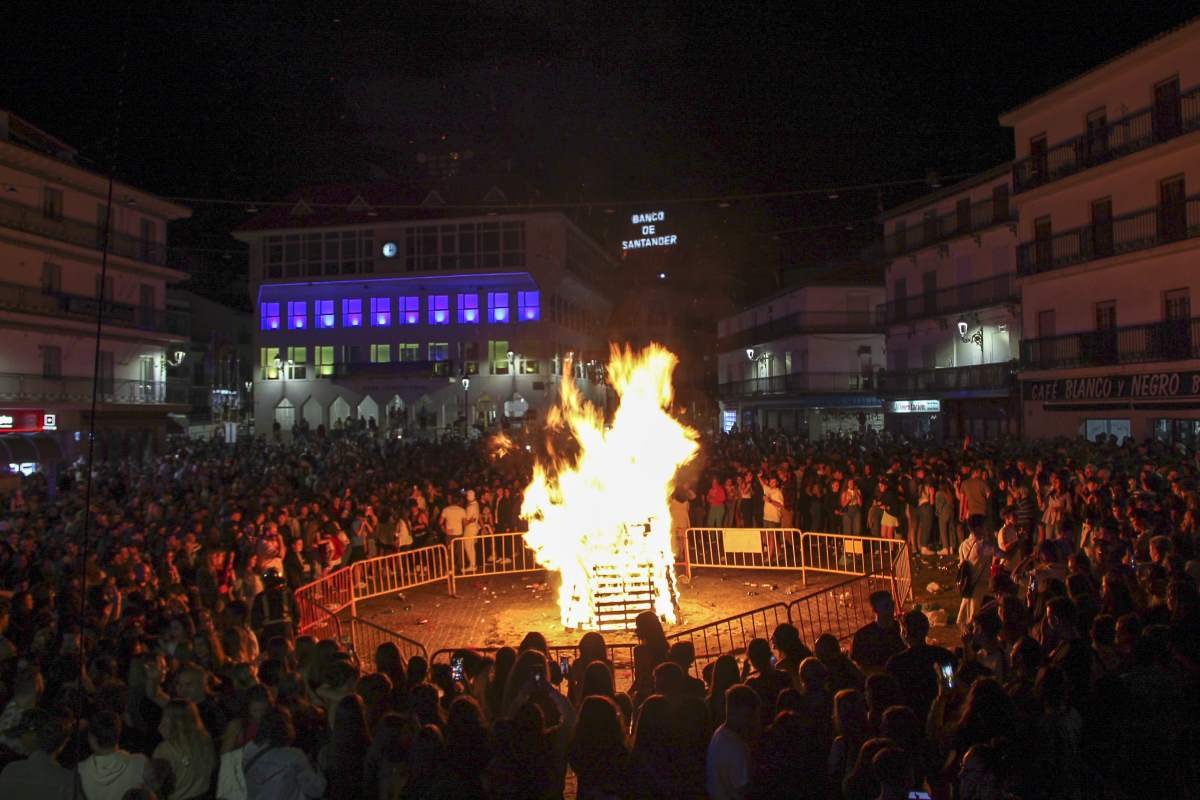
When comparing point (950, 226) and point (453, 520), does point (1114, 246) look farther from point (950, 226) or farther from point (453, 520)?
point (453, 520)

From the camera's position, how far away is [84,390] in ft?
117

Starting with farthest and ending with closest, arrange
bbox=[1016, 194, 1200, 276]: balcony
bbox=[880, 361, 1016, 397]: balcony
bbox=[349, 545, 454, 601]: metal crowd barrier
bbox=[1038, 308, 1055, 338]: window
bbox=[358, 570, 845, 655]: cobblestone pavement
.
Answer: bbox=[880, 361, 1016, 397]: balcony < bbox=[1038, 308, 1055, 338]: window < bbox=[1016, 194, 1200, 276]: balcony < bbox=[349, 545, 454, 601]: metal crowd barrier < bbox=[358, 570, 845, 655]: cobblestone pavement

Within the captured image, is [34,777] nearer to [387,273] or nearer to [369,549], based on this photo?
[369,549]

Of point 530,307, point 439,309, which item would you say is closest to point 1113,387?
point 530,307

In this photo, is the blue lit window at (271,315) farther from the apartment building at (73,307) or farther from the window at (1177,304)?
the window at (1177,304)

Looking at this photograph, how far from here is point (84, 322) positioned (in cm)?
3547

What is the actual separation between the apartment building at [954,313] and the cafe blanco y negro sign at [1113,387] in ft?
13.9

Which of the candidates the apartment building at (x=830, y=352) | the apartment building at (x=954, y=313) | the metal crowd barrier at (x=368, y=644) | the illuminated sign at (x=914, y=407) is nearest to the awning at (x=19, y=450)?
the metal crowd barrier at (x=368, y=644)

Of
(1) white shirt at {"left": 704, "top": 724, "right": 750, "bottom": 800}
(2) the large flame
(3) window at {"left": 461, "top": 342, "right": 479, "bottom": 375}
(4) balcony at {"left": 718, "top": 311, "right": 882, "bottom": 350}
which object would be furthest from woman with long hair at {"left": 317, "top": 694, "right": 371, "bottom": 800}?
(4) balcony at {"left": 718, "top": 311, "right": 882, "bottom": 350}

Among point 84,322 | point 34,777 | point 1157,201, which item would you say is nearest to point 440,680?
point 34,777

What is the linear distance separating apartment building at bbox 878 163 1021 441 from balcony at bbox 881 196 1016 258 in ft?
0.16

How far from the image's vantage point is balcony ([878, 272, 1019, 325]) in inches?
1451

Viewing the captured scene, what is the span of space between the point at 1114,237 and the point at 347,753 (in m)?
30.7

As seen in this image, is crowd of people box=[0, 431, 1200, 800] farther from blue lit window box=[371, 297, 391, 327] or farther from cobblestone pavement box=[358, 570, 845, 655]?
blue lit window box=[371, 297, 391, 327]
